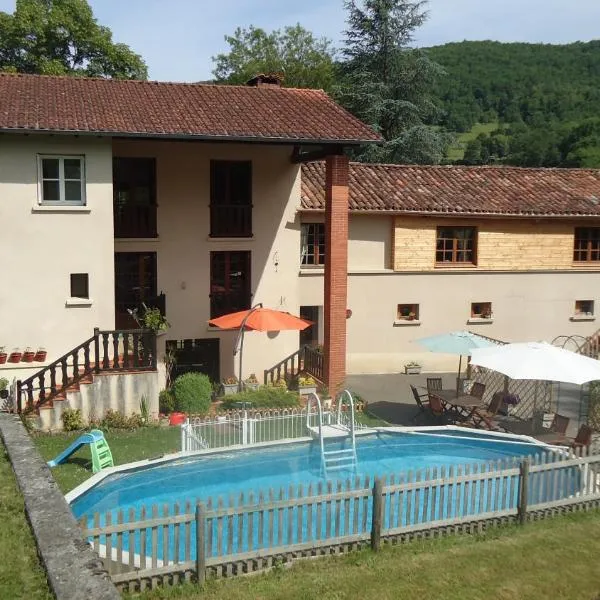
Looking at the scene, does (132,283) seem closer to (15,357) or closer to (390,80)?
(15,357)

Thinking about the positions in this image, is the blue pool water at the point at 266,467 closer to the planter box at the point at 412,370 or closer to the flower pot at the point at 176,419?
the flower pot at the point at 176,419

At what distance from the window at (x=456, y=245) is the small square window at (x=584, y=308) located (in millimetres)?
4669

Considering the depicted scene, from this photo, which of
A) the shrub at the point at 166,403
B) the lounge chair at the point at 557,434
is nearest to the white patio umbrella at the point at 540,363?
the lounge chair at the point at 557,434

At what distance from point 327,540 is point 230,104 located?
552 inches

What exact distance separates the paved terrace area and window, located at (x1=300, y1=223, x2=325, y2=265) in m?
4.19

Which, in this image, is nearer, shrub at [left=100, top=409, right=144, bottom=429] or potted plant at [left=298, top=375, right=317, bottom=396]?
shrub at [left=100, top=409, right=144, bottom=429]

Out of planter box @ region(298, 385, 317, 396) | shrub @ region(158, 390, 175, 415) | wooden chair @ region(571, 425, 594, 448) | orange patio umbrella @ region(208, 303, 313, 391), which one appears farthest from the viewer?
planter box @ region(298, 385, 317, 396)

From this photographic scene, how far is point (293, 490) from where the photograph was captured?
9.80 metres

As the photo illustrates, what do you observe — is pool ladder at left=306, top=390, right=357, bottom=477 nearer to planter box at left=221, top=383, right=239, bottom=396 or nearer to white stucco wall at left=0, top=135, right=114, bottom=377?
planter box at left=221, top=383, right=239, bottom=396

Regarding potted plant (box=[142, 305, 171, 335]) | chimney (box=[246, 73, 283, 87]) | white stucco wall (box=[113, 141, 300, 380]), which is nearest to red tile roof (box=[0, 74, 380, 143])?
chimney (box=[246, 73, 283, 87])

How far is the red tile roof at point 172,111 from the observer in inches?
680

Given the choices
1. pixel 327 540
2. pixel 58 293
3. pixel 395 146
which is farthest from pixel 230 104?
pixel 395 146

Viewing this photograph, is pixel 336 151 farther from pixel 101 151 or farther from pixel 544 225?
pixel 544 225

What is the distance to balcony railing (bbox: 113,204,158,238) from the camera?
20.4 m
